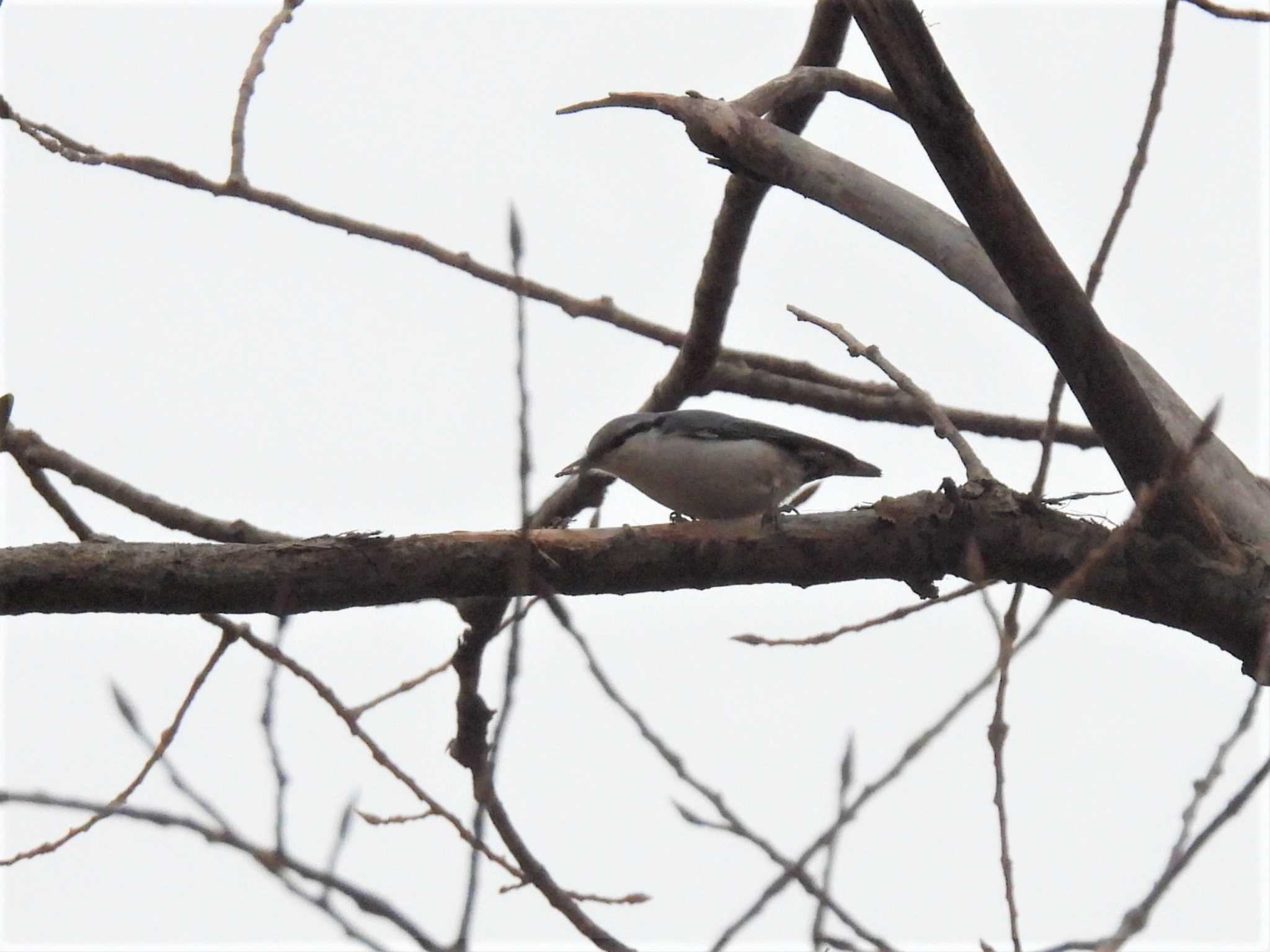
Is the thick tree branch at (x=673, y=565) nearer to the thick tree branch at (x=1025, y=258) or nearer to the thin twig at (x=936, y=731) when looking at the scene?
the thick tree branch at (x=1025, y=258)

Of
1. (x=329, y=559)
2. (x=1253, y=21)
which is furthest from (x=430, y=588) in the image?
(x=1253, y=21)

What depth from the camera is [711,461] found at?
444 centimetres

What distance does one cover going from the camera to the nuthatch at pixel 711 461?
4.40 m

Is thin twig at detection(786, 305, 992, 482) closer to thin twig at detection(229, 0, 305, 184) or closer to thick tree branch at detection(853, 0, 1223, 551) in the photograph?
thick tree branch at detection(853, 0, 1223, 551)

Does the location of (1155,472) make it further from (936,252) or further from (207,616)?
(207,616)

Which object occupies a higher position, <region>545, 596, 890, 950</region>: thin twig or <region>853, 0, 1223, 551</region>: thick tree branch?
<region>853, 0, 1223, 551</region>: thick tree branch

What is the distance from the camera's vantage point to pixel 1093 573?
3.20m

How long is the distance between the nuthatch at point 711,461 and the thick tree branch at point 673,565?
0.99 metres

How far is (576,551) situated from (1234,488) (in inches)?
58.2

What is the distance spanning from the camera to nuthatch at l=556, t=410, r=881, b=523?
440cm

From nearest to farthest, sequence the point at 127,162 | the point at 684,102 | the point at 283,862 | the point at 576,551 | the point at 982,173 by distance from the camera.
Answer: the point at 283,862, the point at 982,173, the point at 684,102, the point at 576,551, the point at 127,162

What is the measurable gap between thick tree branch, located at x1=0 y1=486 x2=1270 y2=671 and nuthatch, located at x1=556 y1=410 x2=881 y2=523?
994 mm

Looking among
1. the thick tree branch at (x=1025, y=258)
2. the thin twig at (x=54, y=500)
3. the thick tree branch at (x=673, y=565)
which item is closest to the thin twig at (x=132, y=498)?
the thin twig at (x=54, y=500)

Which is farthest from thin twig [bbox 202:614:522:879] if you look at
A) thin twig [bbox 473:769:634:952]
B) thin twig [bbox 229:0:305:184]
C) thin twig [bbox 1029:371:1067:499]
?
thin twig [bbox 229:0:305:184]
